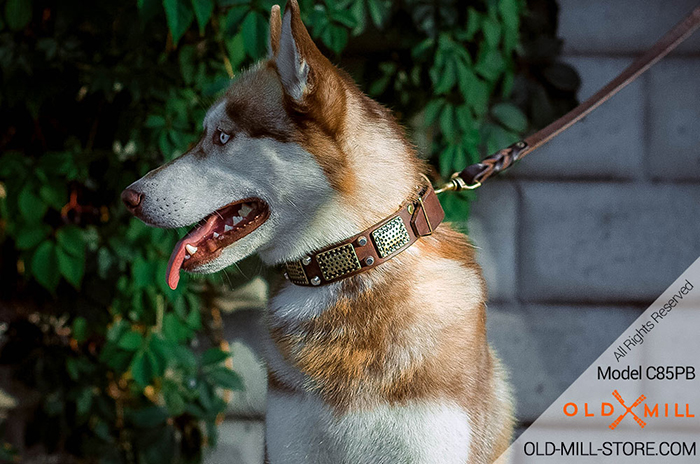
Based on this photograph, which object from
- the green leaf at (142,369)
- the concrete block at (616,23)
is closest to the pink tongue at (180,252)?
the green leaf at (142,369)

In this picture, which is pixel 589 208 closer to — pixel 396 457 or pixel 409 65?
pixel 409 65

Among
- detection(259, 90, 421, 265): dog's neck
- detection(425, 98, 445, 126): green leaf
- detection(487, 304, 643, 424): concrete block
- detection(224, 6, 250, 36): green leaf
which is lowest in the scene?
detection(487, 304, 643, 424): concrete block

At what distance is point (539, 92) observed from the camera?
2.07 meters

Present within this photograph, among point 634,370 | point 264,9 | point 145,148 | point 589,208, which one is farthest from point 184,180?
point 634,370

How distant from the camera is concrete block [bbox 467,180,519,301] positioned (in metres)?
2.16

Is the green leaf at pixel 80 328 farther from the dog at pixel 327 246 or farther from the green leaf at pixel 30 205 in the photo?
the dog at pixel 327 246

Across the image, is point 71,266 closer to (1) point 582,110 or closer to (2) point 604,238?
(1) point 582,110

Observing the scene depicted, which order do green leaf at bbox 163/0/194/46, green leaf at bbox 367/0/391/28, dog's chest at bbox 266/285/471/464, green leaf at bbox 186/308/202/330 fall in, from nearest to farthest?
dog's chest at bbox 266/285/471/464
green leaf at bbox 163/0/194/46
green leaf at bbox 367/0/391/28
green leaf at bbox 186/308/202/330

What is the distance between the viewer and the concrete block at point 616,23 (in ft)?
6.99

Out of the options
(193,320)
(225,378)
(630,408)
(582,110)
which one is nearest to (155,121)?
(193,320)

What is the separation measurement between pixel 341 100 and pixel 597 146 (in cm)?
142

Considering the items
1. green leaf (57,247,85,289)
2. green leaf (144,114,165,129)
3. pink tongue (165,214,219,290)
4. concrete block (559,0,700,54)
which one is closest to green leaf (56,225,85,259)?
green leaf (57,247,85,289)

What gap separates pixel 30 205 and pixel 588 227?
167 centimetres

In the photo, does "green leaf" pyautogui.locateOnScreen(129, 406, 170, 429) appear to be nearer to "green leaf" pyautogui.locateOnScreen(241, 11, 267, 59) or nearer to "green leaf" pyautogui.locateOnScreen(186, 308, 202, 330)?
"green leaf" pyautogui.locateOnScreen(186, 308, 202, 330)
